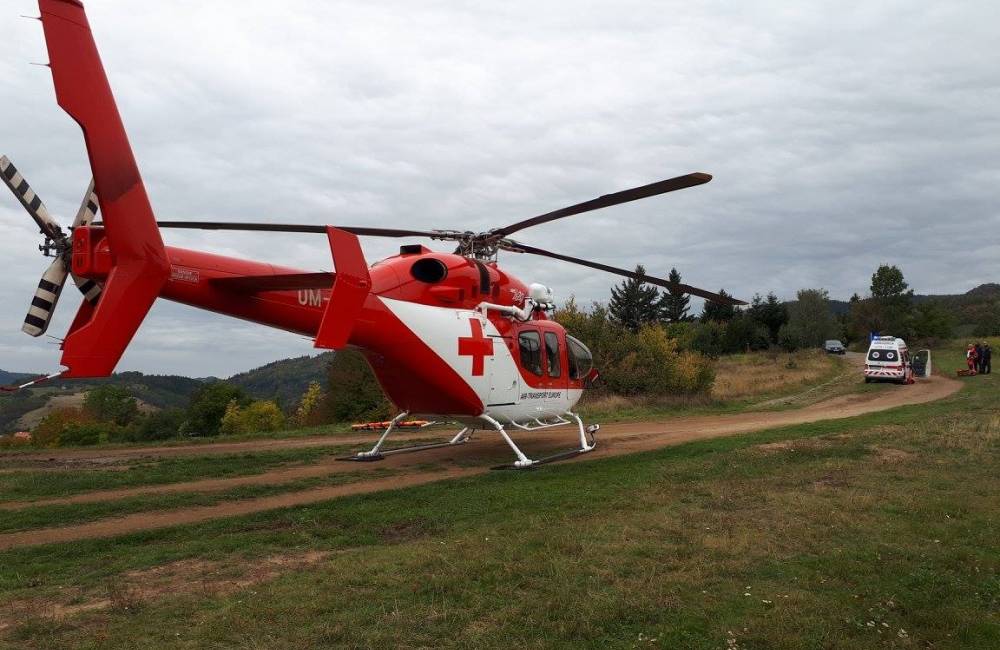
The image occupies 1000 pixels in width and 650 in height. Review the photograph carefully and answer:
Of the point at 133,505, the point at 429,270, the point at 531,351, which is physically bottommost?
the point at 133,505

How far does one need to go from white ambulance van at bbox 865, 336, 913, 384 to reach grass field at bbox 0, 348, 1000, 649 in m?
29.7

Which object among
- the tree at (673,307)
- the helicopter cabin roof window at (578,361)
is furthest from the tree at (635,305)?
the helicopter cabin roof window at (578,361)

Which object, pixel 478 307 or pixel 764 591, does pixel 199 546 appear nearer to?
pixel 764 591

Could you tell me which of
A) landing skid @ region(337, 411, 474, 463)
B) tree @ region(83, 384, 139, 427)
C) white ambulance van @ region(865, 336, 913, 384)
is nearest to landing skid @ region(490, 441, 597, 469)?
landing skid @ region(337, 411, 474, 463)

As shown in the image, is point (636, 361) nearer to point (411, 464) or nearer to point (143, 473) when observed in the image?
point (411, 464)

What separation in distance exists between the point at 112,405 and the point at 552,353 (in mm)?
66146

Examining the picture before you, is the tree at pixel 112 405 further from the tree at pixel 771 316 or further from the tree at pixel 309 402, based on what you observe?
the tree at pixel 771 316

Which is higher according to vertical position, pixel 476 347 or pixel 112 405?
pixel 476 347

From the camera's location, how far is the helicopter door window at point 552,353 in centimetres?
1603

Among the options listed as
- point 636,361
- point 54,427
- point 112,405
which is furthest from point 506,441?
point 112,405

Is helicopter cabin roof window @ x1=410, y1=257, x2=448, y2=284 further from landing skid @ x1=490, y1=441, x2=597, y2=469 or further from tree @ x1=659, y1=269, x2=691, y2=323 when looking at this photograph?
tree @ x1=659, y1=269, x2=691, y2=323

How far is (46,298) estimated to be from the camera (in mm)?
9148

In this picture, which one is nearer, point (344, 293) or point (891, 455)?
point (344, 293)

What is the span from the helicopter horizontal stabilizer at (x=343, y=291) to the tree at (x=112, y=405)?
215ft
